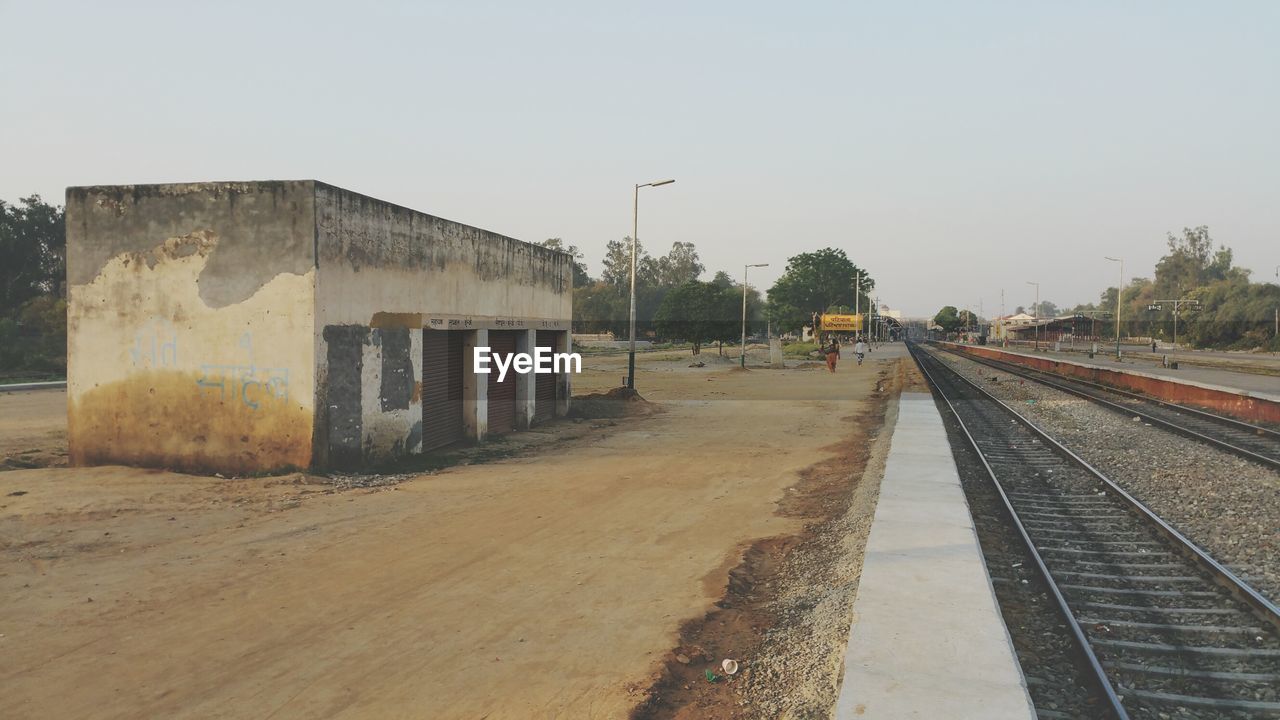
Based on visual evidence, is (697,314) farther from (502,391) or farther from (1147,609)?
(1147,609)

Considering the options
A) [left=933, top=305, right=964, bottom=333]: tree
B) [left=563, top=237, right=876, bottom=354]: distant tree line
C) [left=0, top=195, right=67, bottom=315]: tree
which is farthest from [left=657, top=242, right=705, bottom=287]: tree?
[left=0, top=195, right=67, bottom=315]: tree

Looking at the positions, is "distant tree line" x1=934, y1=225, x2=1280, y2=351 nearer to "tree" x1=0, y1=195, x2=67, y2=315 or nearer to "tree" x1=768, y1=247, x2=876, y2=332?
"tree" x1=768, y1=247, x2=876, y2=332

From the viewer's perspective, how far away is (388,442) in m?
13.9

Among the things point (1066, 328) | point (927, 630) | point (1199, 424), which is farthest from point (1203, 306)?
point (927, 630)

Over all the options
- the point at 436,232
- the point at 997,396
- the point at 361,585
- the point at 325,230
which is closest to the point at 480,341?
the point at 436,232

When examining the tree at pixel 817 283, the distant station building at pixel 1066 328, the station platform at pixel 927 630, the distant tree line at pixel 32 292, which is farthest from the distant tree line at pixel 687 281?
the station platform at pixel 927 630

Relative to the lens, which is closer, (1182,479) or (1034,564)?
(1034,564)

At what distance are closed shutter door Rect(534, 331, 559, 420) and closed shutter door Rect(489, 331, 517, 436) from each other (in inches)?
42.4

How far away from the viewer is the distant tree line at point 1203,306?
78000 mm

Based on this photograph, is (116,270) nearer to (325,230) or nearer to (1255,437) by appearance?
(325,230)

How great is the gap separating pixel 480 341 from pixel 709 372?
30.0m

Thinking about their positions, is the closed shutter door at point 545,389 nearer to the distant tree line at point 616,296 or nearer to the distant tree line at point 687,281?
the distant tree line at point 616,296

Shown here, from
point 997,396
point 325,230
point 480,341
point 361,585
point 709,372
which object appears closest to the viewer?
point 361,585

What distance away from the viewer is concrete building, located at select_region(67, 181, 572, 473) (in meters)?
12.3
